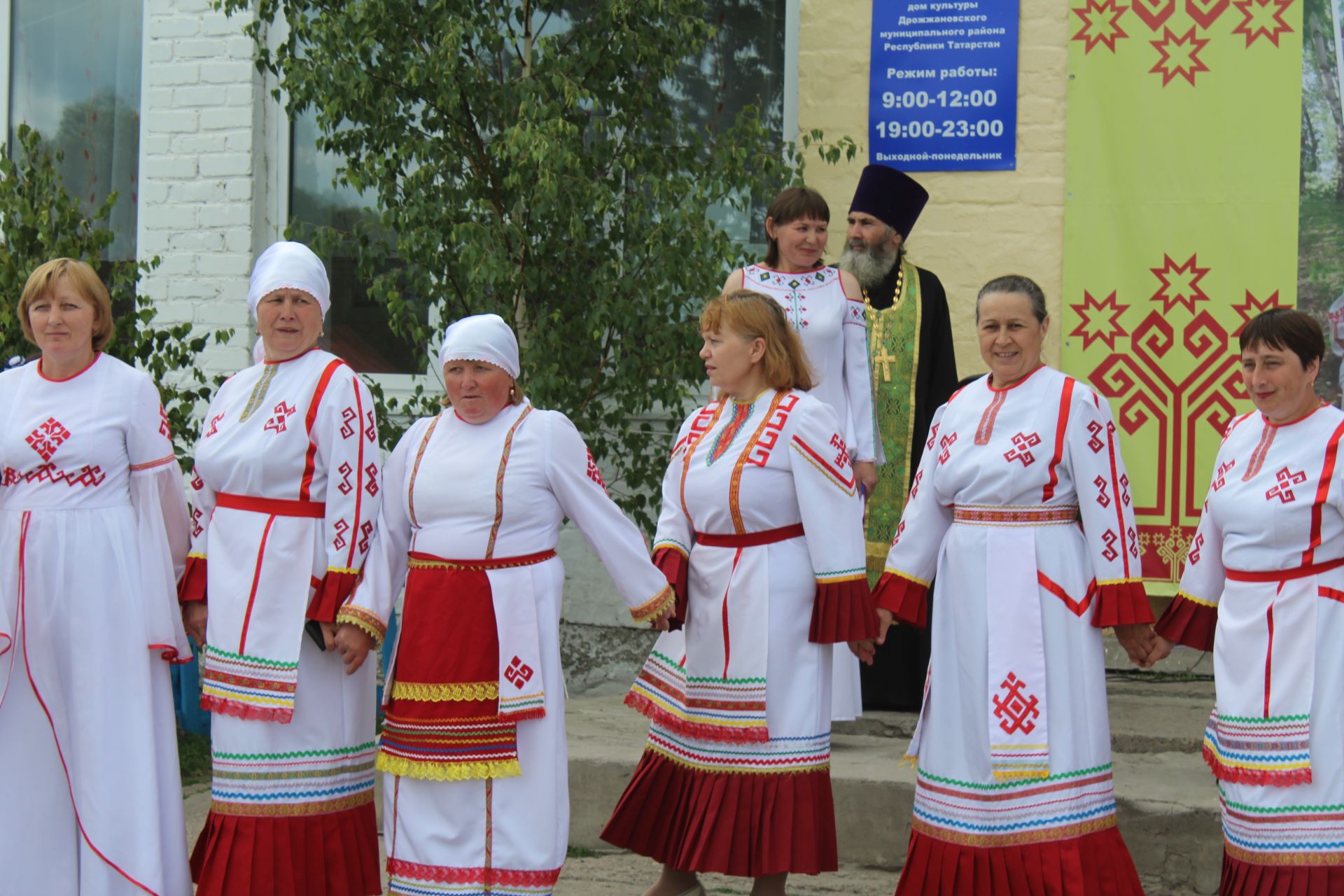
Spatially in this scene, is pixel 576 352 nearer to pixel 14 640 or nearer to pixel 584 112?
pixel 584 112

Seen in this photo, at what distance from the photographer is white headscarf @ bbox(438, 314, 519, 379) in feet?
13.7

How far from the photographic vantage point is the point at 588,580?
281 inches

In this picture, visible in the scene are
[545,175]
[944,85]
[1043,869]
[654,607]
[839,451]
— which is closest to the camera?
[1043,869]

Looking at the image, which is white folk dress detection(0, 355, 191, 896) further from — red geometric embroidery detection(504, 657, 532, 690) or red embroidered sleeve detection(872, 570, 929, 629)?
red embroidered sleeve detection(872, 570, 929, 629)

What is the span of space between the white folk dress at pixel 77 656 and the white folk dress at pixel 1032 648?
2.12 metres

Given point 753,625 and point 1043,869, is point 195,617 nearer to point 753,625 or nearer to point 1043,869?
point 753,625

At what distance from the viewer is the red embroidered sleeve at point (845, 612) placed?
13.9 feet

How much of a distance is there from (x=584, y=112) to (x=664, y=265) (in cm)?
73

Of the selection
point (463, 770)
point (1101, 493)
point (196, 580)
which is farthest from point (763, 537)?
point (196, 580)

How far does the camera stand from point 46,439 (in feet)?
13.9

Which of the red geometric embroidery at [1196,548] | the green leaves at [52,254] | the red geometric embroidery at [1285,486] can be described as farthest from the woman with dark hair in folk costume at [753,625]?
the green leaves at [52,254]

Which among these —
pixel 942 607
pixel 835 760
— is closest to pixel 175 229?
pixel 835 760

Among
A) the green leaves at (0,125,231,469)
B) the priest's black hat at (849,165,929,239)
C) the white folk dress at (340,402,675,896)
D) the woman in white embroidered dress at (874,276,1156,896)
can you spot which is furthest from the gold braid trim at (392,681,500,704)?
the priest's black hat at (849,165,929,239)

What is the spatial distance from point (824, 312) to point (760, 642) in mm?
1534
